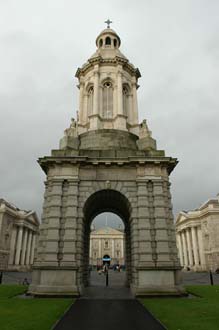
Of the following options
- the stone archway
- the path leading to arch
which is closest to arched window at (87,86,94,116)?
the stone archway

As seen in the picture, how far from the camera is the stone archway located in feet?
73.3

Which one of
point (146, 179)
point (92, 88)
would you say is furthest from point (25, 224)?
point (146, 179)

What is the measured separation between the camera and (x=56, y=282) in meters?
18.5

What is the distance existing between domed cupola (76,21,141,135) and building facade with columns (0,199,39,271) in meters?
52.9

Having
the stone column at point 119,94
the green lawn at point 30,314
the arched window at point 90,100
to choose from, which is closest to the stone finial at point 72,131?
the arched window at point 90,100

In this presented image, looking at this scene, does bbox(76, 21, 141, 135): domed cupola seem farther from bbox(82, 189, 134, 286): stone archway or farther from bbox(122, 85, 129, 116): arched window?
bbox(82, 189, 134, 286): stone archway

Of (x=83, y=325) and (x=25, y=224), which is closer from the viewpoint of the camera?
(x=83, y=325)

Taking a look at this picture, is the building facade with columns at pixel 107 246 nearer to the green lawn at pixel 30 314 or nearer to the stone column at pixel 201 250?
the stone column at pixel 201 250

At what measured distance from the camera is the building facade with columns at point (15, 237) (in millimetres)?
71188

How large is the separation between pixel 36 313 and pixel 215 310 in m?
9.25

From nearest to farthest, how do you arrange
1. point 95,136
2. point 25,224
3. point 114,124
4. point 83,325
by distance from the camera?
point 83,325, point 95,136, point 114,124, point 25,224

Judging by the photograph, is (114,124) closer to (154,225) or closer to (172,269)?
(154,225)

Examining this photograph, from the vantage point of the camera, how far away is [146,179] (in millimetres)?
21562

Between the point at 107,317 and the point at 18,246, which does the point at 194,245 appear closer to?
the point at 18,246
